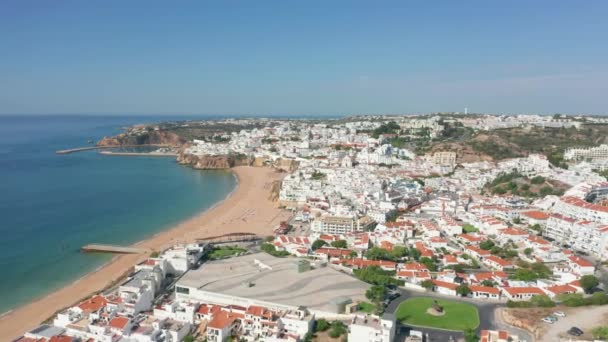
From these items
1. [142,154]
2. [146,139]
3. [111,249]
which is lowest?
[111,249]

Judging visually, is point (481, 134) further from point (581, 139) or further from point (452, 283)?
point (452, 283)

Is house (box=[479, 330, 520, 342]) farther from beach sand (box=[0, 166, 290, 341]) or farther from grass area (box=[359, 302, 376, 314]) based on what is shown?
beach sand (box=[0, 166, 290, 341])

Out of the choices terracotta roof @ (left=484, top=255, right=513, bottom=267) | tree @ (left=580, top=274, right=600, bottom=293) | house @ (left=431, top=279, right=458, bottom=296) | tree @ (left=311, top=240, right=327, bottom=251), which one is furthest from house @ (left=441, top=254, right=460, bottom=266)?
tree @ (left=311, top=240, right=327, bottom=251)

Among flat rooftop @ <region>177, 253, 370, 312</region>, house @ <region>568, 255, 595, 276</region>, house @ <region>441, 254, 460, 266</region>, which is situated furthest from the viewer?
house @ <region>441, 254, 460, 266</region>

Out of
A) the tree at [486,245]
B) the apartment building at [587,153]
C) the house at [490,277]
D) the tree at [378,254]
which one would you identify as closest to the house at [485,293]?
the house at [490,277]

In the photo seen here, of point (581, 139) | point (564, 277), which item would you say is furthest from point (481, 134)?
point (564, 277)

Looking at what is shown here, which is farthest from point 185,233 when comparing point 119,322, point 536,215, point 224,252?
point 536,215

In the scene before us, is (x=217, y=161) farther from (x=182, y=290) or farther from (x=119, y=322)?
(x=119, y=322)
